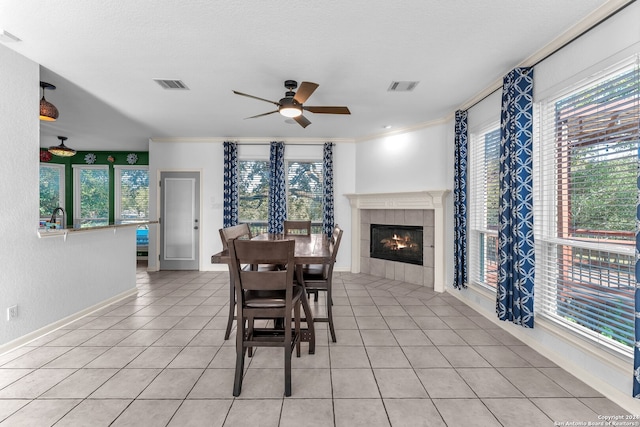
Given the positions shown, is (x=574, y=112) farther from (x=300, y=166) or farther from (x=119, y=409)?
(x=300, y=166)

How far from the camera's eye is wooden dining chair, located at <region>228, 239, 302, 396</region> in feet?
6.04

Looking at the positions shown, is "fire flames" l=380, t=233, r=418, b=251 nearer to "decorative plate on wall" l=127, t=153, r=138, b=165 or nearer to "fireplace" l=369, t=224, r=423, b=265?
"fireplace" l=369, t=224, r=423, b=265

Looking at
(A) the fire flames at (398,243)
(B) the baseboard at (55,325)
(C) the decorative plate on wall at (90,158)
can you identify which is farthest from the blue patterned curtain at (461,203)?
(C) the decorative plate on wall at (90,158)

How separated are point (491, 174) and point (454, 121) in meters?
1.08

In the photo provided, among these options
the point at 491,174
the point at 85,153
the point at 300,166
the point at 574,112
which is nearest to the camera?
the point at 574,112

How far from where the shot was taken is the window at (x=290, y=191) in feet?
18.9

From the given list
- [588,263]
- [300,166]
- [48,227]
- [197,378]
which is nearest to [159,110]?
[48,227]

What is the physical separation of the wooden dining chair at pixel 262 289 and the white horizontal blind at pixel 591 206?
7.15 ft

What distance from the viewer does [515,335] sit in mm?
2838

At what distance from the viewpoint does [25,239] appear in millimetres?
2662

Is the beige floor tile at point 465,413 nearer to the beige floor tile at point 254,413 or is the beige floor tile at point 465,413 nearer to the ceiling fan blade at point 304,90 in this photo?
the beige floor tile at point 254,413

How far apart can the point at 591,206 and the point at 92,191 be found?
29.4 ft

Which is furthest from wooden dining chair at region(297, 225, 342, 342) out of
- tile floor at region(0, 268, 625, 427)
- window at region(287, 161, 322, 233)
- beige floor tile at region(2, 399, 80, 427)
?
window at region(287, 161, 322, 233)

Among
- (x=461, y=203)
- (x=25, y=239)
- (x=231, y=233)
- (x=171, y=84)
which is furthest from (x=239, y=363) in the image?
(x=461, y=203)
